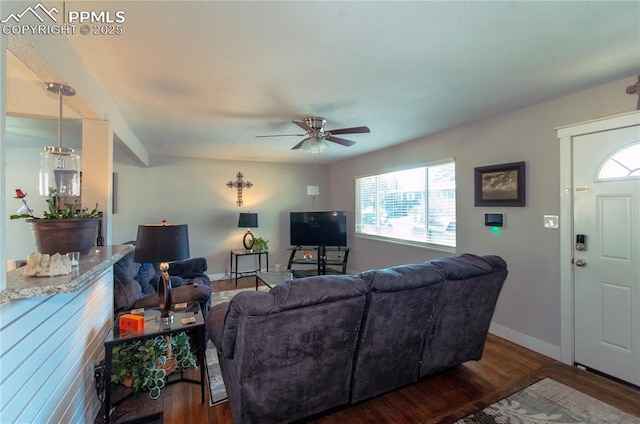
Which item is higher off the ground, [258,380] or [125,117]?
[125,117]

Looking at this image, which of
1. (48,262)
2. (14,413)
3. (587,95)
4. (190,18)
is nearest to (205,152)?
(190,18)

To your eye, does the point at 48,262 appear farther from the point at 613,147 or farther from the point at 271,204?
the point at 271,204

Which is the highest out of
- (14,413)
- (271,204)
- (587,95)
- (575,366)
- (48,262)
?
(587,95)

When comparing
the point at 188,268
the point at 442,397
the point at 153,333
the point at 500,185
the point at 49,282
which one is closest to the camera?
the point at 49,282

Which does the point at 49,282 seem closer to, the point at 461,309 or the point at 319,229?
the point at 461,309

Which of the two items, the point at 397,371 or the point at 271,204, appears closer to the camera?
the point at 397,371

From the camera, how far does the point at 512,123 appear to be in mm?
3129

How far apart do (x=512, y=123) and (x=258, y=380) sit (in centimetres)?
339

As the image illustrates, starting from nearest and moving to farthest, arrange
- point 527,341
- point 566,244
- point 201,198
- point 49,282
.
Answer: point 49,282, point 566,244, point 527,341, point 201,198

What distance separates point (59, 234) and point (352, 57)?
2.02 m

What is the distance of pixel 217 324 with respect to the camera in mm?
1811

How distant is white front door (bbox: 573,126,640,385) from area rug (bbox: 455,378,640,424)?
0.53 meters

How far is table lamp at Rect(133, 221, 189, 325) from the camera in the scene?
2195 mm
